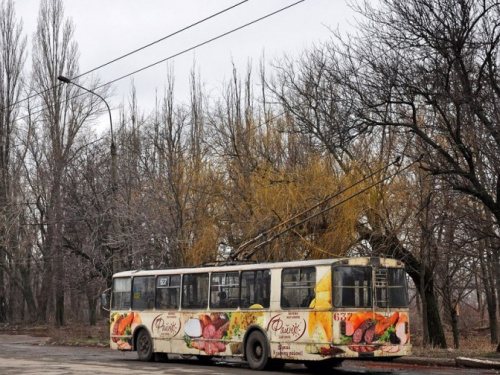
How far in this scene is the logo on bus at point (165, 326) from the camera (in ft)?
70.8

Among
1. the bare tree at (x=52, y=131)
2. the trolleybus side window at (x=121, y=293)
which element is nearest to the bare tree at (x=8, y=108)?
the bare tree at (x=52, y=131)

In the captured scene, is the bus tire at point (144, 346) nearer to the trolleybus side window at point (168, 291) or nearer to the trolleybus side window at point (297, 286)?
the trolleybus side window at point (168, 291)

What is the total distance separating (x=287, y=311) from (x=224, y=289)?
2.40 m

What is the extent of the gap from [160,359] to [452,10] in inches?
478

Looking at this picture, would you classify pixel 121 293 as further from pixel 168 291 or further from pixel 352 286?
pixel 352 286

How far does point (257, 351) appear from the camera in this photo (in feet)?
62.5

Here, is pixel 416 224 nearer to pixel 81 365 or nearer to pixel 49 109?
pixel 81 365

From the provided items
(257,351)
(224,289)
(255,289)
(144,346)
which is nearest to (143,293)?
(144,346)

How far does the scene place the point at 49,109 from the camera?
4941 centimetres

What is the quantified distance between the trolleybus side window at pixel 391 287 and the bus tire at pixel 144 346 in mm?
7509

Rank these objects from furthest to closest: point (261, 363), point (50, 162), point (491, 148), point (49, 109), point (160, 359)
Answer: point (49, 109) → point (50, 162) → point (160, 359) → point (491, 148) → point (261, 363)

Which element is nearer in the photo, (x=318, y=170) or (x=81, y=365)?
(x=81, y=365)

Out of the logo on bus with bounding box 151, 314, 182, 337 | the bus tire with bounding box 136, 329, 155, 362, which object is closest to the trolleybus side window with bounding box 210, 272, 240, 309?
the logo on bus with bounding box 151, 314, 182, 337

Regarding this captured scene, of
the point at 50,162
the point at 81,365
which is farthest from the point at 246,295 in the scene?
the point at 50,162
